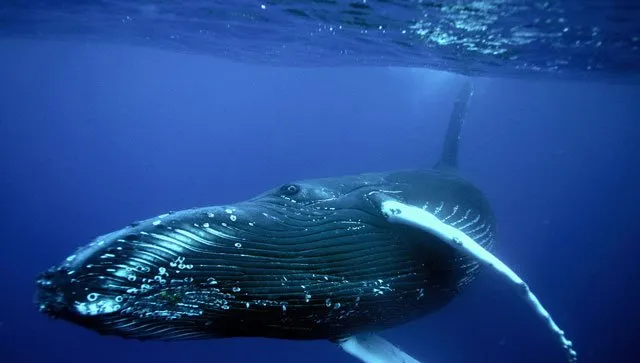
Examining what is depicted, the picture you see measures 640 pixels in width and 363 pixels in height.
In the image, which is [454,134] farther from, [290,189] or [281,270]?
[281,270]

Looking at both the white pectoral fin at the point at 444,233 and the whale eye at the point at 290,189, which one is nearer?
the white pectoral fin at the point at 444,233

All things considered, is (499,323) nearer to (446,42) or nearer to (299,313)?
(446,42)

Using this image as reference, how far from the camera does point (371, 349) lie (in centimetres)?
493

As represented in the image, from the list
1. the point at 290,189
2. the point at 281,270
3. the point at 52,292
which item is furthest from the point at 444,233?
the point at 52,292

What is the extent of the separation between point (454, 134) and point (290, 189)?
27.5ft

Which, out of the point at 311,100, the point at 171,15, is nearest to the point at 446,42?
the point at 171,15

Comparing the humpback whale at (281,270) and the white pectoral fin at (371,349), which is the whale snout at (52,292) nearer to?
the humpback whale at (281,270)

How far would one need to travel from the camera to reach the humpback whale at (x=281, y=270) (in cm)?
246

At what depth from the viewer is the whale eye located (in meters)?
4.27

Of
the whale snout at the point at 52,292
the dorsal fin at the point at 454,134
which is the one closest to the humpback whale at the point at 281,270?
the whale snout at the point at 52,292

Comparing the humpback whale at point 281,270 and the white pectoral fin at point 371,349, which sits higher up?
the humpback whale at point 281,270

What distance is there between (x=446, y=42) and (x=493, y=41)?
67.1 inches

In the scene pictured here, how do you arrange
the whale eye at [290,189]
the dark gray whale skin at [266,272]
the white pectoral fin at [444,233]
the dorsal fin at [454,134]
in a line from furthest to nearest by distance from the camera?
the dorsal fin at [454,134] < the whale eye at [290,189] < the white pectoral fin at [444,233] < the dark gray whale skin at [266,272]

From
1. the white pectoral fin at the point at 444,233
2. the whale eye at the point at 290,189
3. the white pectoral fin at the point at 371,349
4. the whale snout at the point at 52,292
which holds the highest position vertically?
the whale eye at the point at 290,189
